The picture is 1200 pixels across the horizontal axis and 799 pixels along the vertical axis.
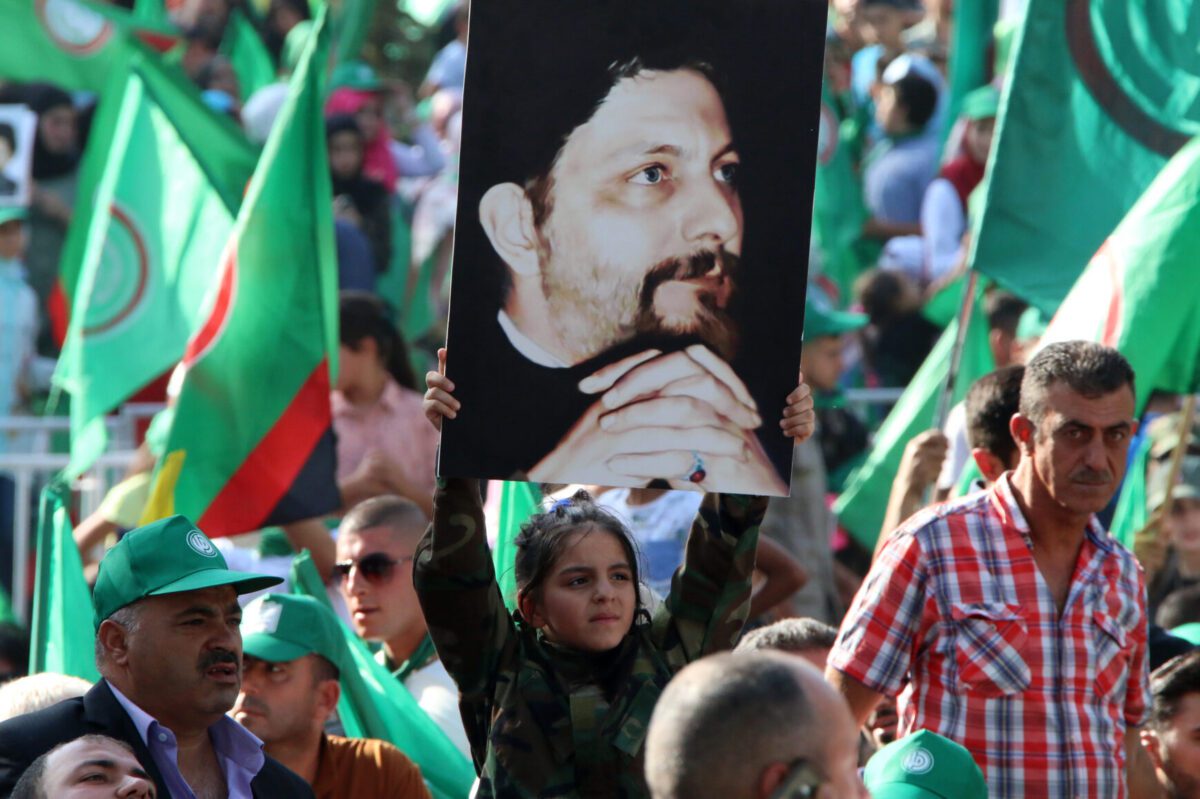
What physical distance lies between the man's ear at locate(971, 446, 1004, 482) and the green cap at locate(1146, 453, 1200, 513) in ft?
5.69

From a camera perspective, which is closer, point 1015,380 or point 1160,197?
point 1015,380

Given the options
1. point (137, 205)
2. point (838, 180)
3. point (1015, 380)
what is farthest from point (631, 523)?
point (838, 180)

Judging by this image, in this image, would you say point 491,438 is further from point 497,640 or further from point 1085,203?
point 1085,203

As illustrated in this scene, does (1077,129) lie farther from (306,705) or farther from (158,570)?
(158,570)

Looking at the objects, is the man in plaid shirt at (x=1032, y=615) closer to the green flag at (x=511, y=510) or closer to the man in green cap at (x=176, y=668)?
the man in green cap at (x=176, y=668)

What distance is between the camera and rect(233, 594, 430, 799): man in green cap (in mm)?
5180

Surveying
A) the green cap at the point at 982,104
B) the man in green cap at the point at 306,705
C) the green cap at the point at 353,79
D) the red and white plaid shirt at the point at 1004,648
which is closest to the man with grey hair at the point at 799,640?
the red and white plaid shirt at the point at 1004,648

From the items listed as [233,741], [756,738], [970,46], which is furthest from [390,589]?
[970,46]

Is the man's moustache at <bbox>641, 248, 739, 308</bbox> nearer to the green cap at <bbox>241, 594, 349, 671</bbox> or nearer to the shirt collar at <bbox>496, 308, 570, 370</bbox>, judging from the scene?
the shirt collar at <bbox>496, 308, 570, 370</bbox>

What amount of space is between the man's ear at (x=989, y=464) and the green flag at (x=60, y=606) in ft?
8.73

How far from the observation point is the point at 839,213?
12602 millimetres

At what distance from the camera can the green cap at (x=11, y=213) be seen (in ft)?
35.6

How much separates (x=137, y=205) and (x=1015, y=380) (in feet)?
16.2

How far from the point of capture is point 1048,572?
4602mm
